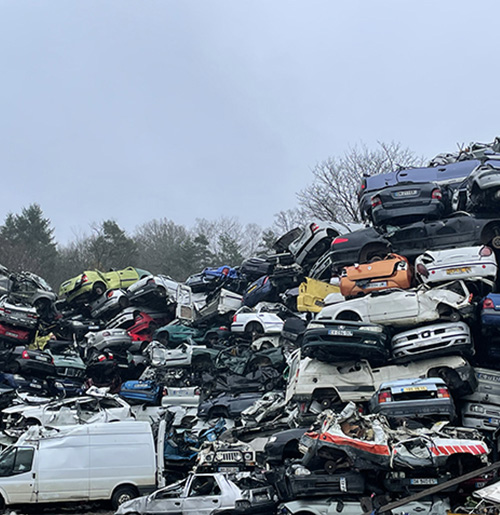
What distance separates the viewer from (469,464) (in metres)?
9.54

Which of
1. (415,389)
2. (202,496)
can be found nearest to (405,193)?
(415,389)

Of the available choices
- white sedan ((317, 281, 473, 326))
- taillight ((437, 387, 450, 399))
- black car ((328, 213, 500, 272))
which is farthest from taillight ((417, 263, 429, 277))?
taillight ((437, 387, 450, 399))

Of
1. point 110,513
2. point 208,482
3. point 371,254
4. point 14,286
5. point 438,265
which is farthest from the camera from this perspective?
point 14,286

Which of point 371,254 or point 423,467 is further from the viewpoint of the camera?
point 371,254

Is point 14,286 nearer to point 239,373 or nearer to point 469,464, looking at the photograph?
point 239,373

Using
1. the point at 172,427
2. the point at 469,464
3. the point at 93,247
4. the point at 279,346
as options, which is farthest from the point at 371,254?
the point at 93,247

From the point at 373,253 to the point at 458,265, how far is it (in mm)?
3320

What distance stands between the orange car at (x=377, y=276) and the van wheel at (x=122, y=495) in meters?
7.35

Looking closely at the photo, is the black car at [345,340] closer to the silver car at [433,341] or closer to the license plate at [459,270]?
the silver car at [433,341]

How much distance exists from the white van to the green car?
50.0 ft

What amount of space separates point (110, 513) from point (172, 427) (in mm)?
3275

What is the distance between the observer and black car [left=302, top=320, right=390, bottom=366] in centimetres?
1320

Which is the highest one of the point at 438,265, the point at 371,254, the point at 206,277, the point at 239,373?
the point at 206,277

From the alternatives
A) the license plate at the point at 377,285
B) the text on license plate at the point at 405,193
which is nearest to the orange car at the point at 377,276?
the license plate at the point at 377,285
